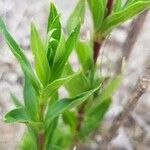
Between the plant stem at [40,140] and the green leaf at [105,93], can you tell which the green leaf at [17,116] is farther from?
the green leaf at [105,93]

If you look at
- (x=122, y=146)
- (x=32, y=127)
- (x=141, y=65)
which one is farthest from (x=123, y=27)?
(x=32, y=127)

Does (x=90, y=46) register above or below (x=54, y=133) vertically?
above

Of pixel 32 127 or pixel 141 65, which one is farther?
pixel 141 65

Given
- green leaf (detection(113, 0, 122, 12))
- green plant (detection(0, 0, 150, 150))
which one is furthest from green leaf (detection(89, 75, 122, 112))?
green leaf (detection(113, 0, 122, 12))

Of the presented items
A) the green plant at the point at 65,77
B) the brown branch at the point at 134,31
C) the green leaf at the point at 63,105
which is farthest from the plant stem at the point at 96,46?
the brown branch at the point at 134,31

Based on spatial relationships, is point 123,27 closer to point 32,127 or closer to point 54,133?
point 54,133

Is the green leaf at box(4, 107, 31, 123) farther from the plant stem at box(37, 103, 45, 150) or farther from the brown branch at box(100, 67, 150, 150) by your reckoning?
the brown branch at box(100, 67, 150, 150)

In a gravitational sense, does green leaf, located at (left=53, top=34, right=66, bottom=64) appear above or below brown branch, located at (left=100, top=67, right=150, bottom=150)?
above

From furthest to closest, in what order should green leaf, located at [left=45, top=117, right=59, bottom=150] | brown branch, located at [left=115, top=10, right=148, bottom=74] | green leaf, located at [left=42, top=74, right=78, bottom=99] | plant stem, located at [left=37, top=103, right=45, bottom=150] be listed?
brown branch, located at [left=115, top=10, right=148, bottom=74]
green leaf, located at [left=45, top=117, right=59, bottom=150]
plant stem, located at [left=37, top=103, right=45, bottom=150]
green leaf, located at [left=42, top=74, right=78, bottom=99]
